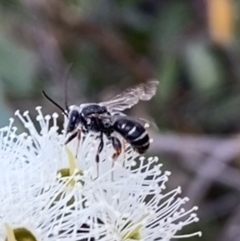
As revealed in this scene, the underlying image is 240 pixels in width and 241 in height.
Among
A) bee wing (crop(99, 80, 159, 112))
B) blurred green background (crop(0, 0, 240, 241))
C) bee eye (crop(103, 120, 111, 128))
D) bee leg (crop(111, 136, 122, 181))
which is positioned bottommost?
bee leg (crop(111, 136, 122, 181))

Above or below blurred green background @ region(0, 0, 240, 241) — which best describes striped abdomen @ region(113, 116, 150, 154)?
below

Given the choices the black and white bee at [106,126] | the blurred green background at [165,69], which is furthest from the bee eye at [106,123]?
the blurred green background at [165,69]

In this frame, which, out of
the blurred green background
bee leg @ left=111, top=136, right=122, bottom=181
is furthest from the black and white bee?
the blurred green background

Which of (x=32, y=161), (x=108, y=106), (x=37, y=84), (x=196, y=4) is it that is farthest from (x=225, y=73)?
(x=32, y=161)

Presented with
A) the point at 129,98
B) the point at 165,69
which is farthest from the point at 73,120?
the point at 165,69

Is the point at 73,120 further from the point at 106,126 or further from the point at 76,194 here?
the point at 76,194

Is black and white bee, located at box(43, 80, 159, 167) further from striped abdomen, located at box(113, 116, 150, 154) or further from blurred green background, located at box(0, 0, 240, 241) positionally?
blurred green background, located at box(0, 0, 240, 241)
